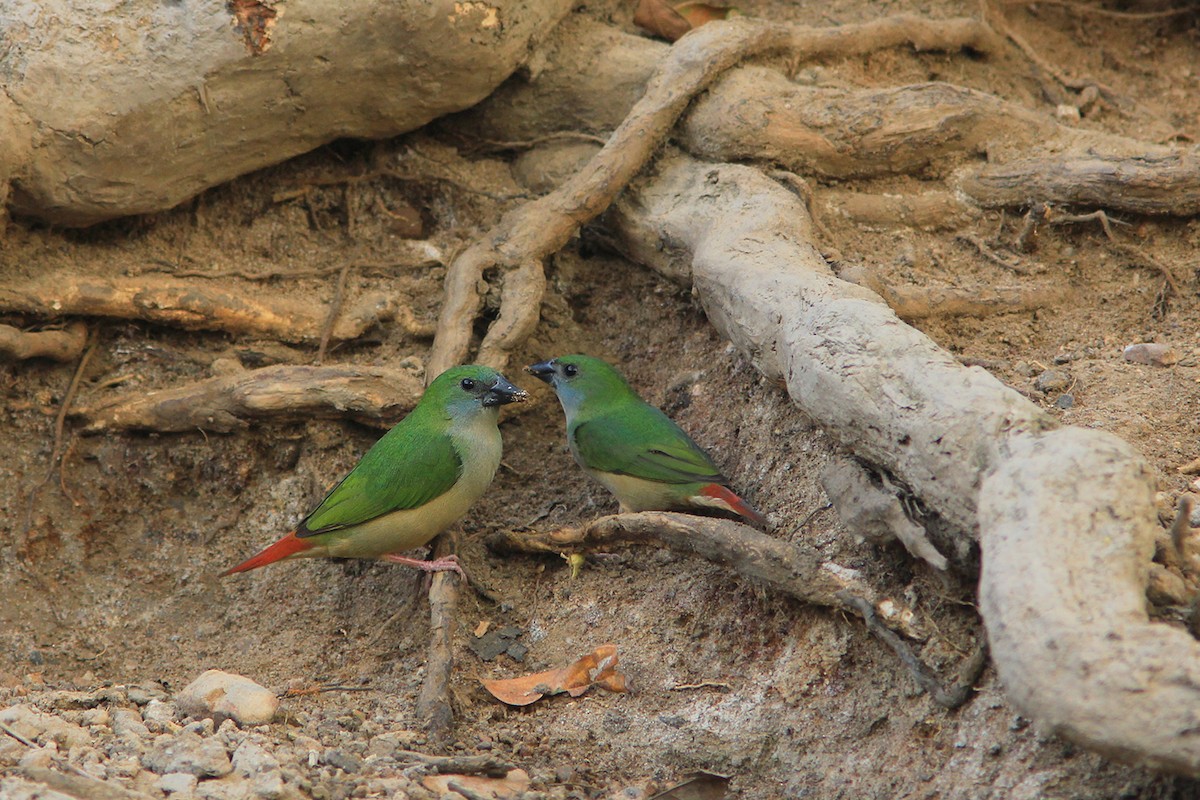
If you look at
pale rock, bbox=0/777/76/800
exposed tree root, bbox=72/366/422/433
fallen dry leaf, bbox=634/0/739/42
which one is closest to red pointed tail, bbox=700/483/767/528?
exposed tree root, bbox=72/366/422/433

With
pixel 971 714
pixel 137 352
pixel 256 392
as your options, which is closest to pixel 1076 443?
pixel 971 714

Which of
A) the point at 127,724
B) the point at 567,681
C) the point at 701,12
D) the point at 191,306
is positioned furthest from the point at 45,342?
the point at 701,12

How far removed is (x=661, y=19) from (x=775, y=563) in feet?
11.9

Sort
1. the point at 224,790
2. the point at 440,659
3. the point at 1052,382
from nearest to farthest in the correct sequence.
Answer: the point at 224,790
the point at 440,659
the point at 1052,382

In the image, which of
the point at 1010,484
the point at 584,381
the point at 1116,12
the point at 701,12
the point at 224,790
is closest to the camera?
the point at 1010,484

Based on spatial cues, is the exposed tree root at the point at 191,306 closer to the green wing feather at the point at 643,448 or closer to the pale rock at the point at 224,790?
the green wing feather at the point at 643,448

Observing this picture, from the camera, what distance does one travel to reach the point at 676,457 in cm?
471

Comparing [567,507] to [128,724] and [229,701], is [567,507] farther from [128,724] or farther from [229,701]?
[128,724]

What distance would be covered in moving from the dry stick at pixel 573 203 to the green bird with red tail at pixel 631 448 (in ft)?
1.17

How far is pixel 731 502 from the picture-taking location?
446cm

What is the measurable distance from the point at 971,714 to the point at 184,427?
11.3 feet

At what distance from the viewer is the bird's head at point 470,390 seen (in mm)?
4895

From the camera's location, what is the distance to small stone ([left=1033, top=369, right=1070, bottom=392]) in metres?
4.36

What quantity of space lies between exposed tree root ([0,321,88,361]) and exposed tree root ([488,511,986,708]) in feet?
7.77
